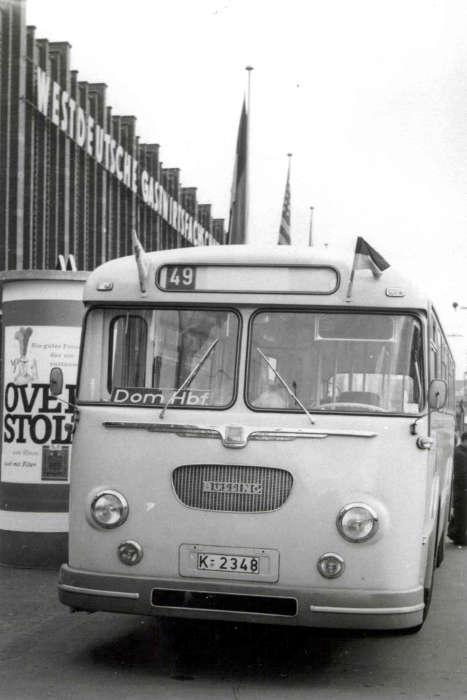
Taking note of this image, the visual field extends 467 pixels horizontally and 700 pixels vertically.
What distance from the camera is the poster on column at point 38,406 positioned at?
1143cm

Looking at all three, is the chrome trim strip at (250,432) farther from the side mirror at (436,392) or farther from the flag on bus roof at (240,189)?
the flag on bus roof at (240,189)

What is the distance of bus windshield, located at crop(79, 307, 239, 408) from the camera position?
7.38 meters

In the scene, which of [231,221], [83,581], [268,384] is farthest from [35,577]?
[231,221]

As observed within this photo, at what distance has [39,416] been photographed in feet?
37.8

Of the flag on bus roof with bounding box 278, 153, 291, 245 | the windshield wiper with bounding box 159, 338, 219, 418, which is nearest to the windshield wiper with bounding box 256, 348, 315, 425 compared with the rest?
the windshield wiper with bounding box 159, 338, 219, 418

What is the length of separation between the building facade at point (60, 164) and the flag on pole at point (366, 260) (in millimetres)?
32544

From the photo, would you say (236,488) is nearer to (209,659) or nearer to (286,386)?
(286,386)

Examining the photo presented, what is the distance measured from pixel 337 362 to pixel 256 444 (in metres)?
0.73

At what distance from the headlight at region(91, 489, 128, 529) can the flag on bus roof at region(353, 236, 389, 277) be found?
2107mm

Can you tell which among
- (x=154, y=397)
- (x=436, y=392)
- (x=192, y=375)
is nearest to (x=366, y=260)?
(x=436, y=392)

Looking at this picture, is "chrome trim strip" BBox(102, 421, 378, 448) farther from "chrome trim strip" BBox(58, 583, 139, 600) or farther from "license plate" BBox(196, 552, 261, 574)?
"chrome trim strip" BBox(58, 583, 139, 600)

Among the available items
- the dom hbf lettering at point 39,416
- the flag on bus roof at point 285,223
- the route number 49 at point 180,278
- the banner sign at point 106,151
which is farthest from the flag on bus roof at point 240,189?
the banner sign at point 106,151

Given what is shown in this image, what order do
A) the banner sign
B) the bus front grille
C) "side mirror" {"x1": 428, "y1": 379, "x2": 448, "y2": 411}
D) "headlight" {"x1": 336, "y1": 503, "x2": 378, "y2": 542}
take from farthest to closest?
the banner sign
"side mirror" {"x1": 428, "y1": 379, "x2": 448, "y2": 411}
the bus front grille
"headlight" {"x1": 336, "y1": 503, "x2": 378, "y2": 542}

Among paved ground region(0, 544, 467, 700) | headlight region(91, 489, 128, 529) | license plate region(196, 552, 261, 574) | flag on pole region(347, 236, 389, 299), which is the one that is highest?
flag on pole region(347, 236, 389, 299)
